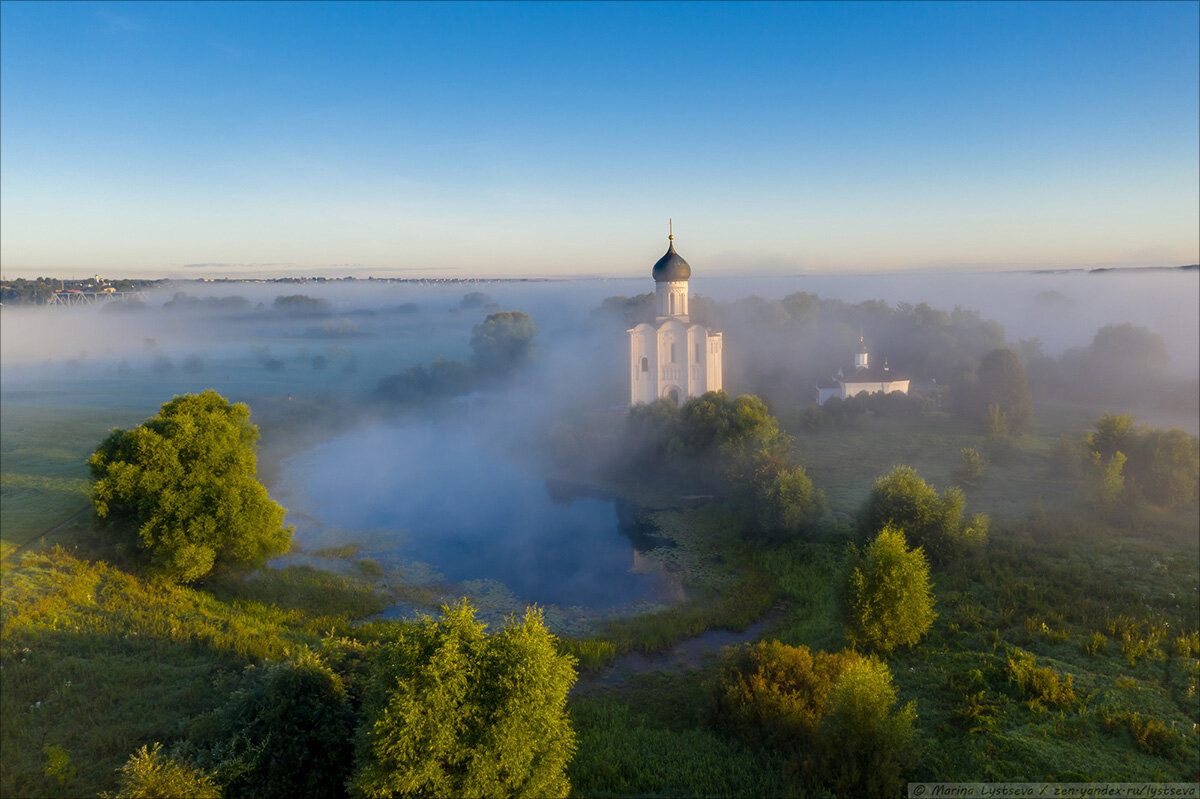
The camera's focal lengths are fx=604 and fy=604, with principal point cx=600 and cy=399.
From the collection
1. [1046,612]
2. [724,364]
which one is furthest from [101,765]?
[724,364]

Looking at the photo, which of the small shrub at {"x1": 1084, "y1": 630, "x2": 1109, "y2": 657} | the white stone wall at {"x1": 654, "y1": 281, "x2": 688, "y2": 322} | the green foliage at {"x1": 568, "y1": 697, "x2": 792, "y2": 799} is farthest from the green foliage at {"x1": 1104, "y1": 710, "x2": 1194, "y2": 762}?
the white stone wall at {"x1": 654, "y1": 281, "x2": 688, "y2": 322}

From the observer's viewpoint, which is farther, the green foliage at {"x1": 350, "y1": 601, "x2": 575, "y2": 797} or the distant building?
the distant building

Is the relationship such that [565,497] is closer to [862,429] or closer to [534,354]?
[862,429]

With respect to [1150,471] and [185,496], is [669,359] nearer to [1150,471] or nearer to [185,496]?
[1150,471]

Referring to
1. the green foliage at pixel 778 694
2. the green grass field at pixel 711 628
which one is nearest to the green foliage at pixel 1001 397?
the green grass field at pixel 711 628

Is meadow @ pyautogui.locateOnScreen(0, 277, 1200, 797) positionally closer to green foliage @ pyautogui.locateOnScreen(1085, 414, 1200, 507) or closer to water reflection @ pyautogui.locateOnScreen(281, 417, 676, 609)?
green foliage @ pyautogui.locateOnScreen(1085, 414, 1200, 507)

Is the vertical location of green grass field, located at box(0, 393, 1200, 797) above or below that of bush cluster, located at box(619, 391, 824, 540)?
below

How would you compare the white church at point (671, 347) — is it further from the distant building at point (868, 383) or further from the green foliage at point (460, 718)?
the green foliage at point (460, 718)
